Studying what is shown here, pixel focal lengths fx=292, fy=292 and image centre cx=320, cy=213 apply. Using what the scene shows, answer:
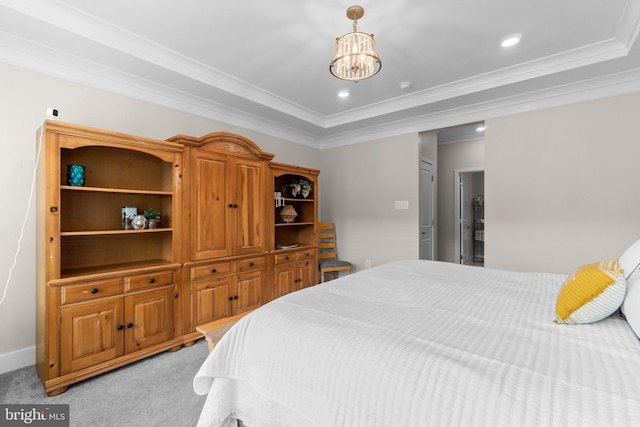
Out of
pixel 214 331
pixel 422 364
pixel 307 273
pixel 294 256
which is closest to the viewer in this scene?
pixel 422 364

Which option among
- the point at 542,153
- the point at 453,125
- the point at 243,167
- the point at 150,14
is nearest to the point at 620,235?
the point at 542,153

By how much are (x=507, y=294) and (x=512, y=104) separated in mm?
2736

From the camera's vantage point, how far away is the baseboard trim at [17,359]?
2219 mm

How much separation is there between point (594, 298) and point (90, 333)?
3.00 meters

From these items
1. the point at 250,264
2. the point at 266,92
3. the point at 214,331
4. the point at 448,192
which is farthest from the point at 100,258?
the point at 448,192

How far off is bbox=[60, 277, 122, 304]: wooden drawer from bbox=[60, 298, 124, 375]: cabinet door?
0.05 meters

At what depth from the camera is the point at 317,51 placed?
2.59 metres

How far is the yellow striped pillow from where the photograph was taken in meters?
1.16

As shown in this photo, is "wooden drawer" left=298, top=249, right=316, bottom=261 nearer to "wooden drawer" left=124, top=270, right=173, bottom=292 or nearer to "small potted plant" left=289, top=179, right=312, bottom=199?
"small potted plant" left=289, top=179, right=312, bottom=199

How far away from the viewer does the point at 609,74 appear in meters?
2.80

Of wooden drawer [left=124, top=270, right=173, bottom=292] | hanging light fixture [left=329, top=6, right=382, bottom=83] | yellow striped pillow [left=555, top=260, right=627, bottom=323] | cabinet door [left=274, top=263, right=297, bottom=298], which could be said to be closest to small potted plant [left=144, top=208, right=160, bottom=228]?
wooden drawer [left=124, top=270, right=173, bottom=292]

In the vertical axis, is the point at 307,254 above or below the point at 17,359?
above

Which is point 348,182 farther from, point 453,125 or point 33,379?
point 33,379

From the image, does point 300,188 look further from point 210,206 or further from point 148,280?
point 148,280
